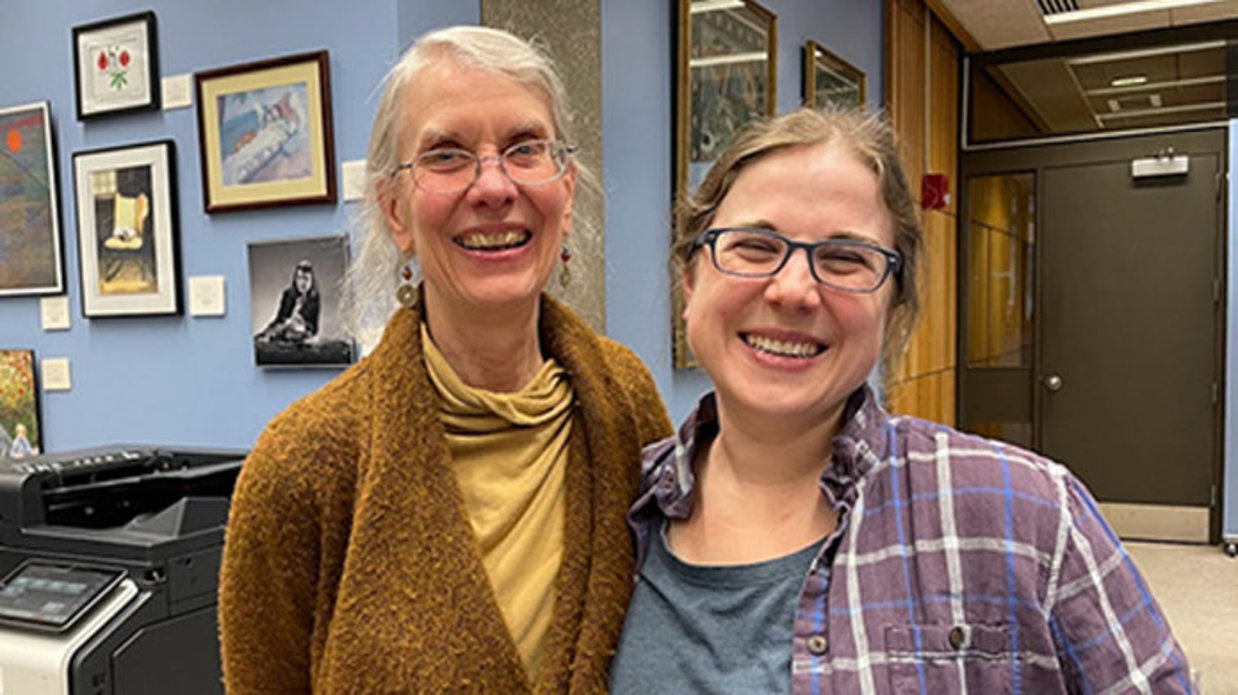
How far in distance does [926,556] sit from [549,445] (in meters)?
0.50

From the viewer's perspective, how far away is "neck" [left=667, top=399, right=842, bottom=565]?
1.05 metres

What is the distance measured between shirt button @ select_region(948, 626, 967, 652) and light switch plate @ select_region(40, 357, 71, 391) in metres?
3.05

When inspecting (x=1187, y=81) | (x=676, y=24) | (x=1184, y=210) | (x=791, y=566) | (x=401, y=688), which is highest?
(x=1187, y=81)

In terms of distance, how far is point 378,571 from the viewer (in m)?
1.04

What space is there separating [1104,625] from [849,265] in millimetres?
427

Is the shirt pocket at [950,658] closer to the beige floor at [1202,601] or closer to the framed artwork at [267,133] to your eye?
the framed artwork at [267,133]

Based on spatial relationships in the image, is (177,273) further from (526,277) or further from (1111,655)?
(1111,655)

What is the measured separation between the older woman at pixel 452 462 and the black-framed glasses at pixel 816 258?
0.26 meters

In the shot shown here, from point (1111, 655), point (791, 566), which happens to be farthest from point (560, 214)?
point (1111, 655)

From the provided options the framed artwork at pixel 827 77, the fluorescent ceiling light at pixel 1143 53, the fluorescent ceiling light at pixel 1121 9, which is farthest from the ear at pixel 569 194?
the fluorescent ceiling light at pixel 1143 53

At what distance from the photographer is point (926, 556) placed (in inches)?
36.8

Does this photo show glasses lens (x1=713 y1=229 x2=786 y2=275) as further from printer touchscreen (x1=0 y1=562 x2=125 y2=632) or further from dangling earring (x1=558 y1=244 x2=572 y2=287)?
printer touchscreen (x1=0 y1=562 x2=125 y2=632)

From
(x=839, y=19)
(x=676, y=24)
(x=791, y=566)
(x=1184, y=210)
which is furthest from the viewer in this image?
(x=1184, y=210)

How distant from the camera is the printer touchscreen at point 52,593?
159 cm
